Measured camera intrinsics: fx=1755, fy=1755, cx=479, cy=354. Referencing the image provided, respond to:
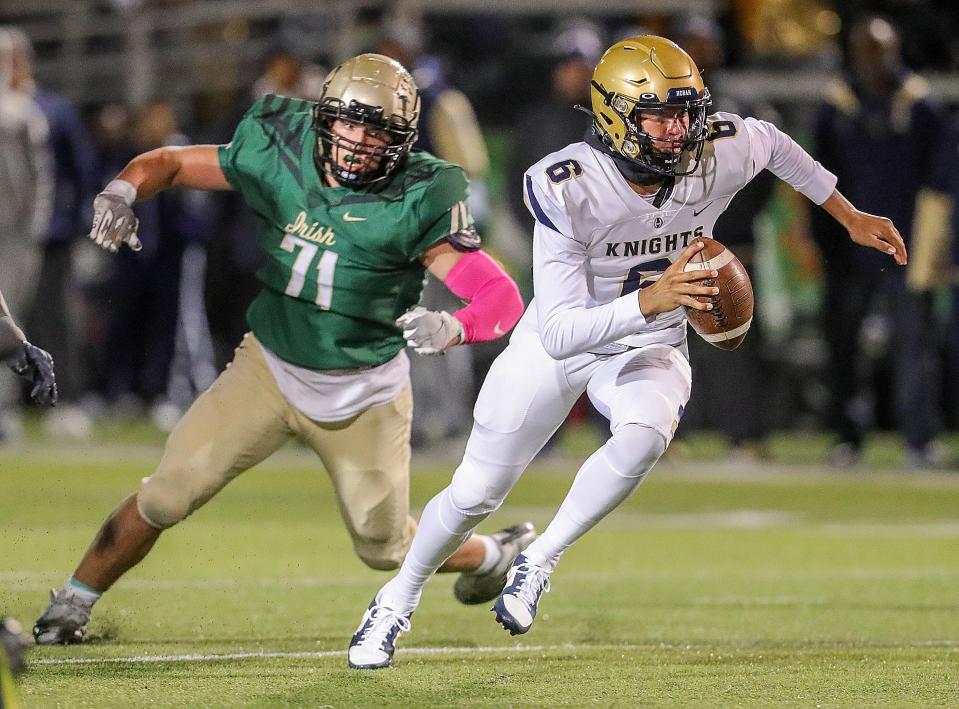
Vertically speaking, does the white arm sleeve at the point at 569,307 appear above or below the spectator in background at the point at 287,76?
above

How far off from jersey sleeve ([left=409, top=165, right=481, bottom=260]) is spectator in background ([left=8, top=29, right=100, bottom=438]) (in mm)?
6235

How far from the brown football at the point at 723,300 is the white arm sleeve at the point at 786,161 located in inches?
20.6

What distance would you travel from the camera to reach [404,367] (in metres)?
5.38

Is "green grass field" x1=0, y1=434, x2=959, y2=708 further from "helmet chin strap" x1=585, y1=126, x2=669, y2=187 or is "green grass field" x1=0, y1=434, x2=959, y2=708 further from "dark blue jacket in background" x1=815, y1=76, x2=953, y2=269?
"dark blue jacket in background" x1=815, y1=76, x2=953, y2=269

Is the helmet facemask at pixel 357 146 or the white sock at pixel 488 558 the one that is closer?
the helmet facemask at pixel 357 146

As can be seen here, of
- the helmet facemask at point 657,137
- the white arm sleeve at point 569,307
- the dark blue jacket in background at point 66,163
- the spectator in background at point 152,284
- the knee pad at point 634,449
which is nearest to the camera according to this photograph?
the white arm sleeve at point 569,307

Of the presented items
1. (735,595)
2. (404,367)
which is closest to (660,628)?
(735,595)

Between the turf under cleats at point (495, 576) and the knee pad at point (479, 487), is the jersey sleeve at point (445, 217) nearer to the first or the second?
the knee pad at point (479, 487)

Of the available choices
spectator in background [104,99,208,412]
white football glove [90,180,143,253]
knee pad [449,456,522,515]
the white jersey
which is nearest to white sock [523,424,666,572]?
knee pad [449,456,522,515]

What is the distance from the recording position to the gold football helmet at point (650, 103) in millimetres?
4879

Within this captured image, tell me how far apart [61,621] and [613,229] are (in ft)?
6.46

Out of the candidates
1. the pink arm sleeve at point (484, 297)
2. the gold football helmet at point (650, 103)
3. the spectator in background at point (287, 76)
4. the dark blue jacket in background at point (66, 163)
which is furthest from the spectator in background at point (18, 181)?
the gold football helmet at point (650, 103)

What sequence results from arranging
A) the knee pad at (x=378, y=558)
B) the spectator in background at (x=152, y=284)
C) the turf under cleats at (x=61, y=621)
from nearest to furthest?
1. the turf under cleats at (x=61, y=621)
2. the knee pad at (x=378, y=558)
3. the spectator in background at (x=152, y=284)

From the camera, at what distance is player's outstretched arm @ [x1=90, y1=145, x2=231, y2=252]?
191 inches
